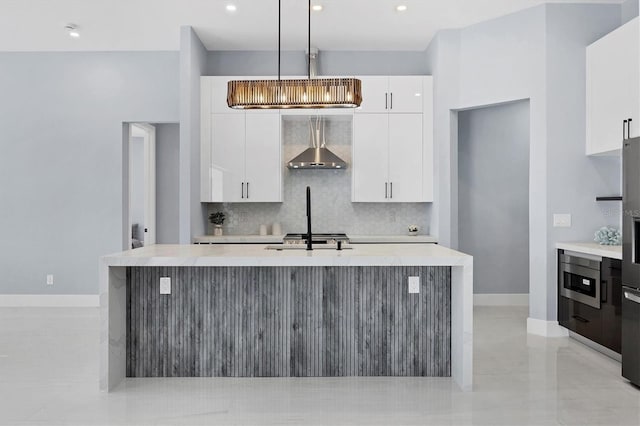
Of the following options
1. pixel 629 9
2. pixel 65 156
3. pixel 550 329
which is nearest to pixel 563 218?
pixel 550 329

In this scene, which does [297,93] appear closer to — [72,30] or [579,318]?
[579,318]

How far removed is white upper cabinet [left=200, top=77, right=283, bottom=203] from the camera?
5535 mm

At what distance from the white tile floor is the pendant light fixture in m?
1.98

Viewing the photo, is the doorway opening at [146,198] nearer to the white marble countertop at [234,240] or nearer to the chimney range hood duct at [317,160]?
the white marble countertop at [234,240]

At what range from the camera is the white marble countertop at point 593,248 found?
3762 mm

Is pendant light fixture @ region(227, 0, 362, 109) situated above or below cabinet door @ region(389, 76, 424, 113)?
below

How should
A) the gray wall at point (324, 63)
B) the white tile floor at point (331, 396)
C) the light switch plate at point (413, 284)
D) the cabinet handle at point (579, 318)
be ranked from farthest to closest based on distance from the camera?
1. the gray wall at point (324, 63)
2. the cabinet handle at point (579, 318)
3. the light switch plate at point (413, 284)
4. the white tile floor at point (331, 396)

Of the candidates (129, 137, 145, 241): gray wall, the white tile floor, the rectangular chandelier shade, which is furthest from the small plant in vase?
the rectangular chandelier shade

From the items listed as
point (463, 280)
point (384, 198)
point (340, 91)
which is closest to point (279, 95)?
point (340, 91)

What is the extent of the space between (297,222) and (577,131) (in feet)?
10.6

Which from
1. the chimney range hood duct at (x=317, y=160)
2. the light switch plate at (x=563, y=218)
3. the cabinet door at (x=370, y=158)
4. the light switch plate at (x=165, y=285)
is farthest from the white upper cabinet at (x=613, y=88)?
the light switch plate at (x=165, y=285)

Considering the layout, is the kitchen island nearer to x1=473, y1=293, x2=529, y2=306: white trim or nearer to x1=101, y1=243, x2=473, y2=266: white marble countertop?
x1=101, y1=243, x2=473, y2=266: white marble countertop

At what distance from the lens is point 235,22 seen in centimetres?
503

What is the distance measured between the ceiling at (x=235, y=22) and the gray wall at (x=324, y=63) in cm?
11
